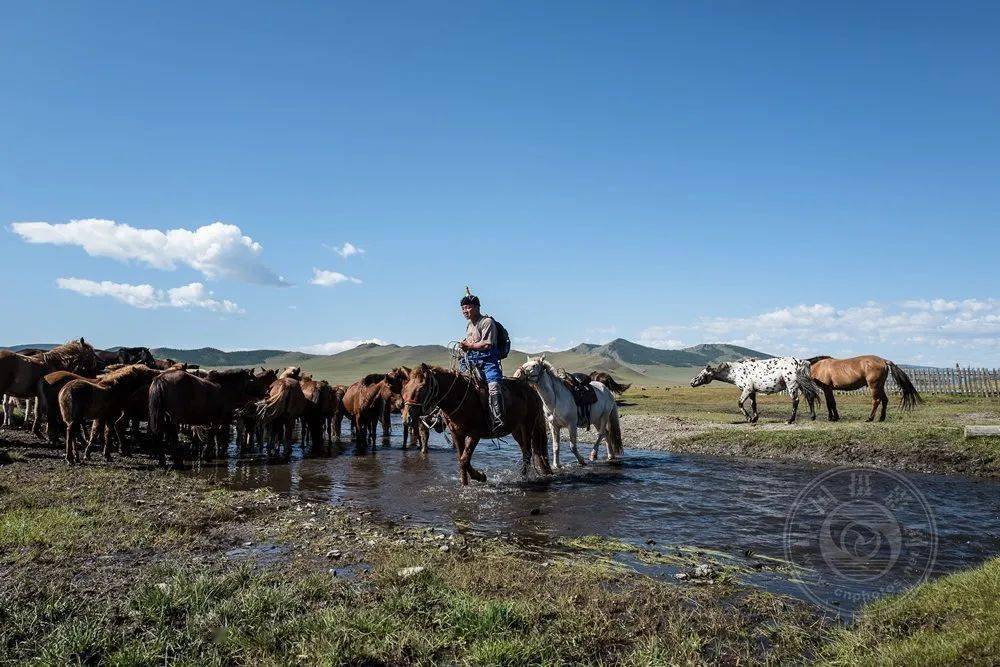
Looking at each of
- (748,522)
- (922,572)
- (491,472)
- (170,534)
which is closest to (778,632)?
(922,572)

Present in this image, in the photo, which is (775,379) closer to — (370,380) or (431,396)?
(370,380)

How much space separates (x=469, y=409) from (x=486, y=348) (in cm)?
135

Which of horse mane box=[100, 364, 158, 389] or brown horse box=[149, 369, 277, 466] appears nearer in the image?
brown horse box=[149, 369, 277, 466]

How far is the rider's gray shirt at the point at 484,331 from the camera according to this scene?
35.9 feet

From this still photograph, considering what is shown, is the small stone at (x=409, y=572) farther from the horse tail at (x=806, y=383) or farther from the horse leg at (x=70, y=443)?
the horse tail at (x=806, y=383)

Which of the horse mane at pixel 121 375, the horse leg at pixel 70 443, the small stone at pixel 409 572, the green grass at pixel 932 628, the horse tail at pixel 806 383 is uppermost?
the horse mane at pixel 121 375

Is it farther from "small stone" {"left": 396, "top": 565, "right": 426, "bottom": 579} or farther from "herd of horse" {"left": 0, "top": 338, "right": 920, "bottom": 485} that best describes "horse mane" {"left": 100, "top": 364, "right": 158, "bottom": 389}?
"small stone" {"left": 396, "top": 565, "right": 426, "bottom": 579}

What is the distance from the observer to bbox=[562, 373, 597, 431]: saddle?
14.5 metres

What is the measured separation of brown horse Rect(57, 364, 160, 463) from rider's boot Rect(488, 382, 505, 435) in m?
9.83

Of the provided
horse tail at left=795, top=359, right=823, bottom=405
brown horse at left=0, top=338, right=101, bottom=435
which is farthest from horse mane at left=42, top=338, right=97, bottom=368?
horse tail at left=795, top=359, right=823, bottom=405

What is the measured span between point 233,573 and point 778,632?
488 centimetres

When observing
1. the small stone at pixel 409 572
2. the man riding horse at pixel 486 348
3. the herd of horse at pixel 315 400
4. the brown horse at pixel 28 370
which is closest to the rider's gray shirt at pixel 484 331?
the man riding horse at pixel 486 348

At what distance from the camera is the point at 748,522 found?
8438 mm

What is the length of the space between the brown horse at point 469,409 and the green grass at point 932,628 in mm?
7157
